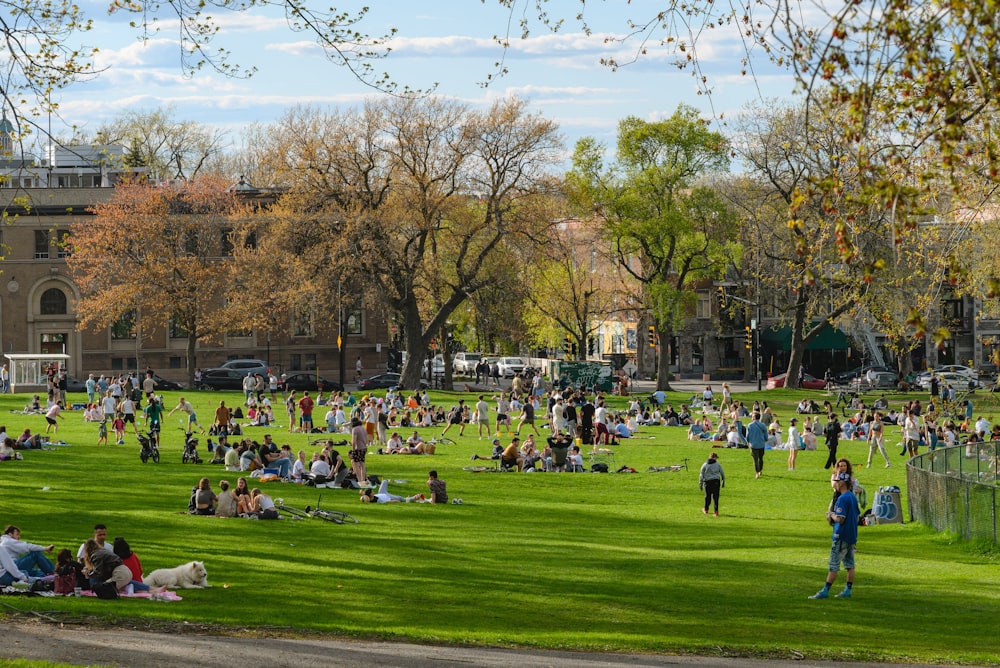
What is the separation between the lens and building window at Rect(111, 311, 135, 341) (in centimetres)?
7669

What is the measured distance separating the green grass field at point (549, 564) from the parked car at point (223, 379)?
3433cm

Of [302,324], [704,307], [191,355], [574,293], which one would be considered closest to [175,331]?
[191,355]

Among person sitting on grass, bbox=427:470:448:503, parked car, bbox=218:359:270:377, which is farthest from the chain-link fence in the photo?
parked car, bbox=218:359:270:377

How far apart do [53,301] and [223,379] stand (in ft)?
48.9

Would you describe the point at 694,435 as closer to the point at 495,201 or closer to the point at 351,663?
the point at 495,201

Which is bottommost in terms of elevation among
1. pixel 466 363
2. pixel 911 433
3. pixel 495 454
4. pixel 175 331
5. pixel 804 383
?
pixel 495 454

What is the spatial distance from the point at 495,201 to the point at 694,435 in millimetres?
20601

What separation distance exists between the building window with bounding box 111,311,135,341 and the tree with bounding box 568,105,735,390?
28.1 meters

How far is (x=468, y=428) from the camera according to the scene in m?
47.7

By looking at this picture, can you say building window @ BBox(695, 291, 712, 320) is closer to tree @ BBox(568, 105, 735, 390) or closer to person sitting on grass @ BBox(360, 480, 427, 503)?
tree @ BBox(568, 105, 735, 390)

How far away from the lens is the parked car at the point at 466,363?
93.9 meters

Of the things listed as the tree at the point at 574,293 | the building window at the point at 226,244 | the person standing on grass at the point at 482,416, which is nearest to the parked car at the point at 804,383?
the tree at the point at 574,293

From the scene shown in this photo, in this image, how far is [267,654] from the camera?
557 inches

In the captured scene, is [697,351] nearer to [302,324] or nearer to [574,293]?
[574,293]
